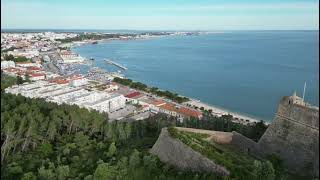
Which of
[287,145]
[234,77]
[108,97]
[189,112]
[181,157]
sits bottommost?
[189,112]

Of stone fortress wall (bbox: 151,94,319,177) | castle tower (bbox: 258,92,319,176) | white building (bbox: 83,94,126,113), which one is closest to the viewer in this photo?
stone fortress wall (bbox: 151,94,319,177)

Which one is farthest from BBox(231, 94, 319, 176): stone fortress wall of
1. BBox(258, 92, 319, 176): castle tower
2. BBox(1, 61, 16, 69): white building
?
BBox(1, 61, 16, 69): white building

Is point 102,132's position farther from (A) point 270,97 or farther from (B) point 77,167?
(A) point 270,97

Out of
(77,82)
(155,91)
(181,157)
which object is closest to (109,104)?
(155,91)

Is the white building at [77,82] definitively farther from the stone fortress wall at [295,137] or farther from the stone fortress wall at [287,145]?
the stone fortress wall at [295,137]

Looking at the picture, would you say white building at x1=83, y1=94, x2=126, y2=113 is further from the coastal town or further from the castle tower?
the castle tower

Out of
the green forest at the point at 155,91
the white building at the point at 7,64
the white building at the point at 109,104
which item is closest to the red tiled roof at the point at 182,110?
the green forest at the point at 155,91

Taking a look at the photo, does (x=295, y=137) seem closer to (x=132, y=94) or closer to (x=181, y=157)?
(x=181, y=157)
